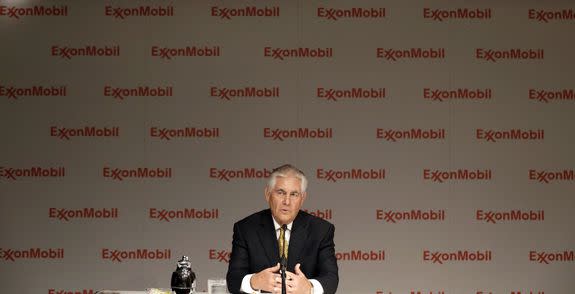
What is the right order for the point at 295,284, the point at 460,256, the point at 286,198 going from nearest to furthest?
1. the point at 295,284
2. the point at 286,198
3. the point at 460,256

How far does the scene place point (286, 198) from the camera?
3.70 m

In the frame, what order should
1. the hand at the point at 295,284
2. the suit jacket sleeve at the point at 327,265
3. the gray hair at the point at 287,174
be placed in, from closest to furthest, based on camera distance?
the hand at the point at 295,284 → the suit jacket sleeve at the point at 327,265 → the gray hair at the point at 287,174

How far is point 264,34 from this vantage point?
6.07 m

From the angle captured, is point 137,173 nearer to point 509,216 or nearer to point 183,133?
point 183,133

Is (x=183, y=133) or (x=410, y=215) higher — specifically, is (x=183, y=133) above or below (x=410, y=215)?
above

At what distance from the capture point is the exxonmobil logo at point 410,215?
6.02 metres

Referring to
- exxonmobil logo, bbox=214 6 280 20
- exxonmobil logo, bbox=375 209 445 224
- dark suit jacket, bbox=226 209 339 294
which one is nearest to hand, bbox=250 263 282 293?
dark suit jacket, bbox=226 209 339 294

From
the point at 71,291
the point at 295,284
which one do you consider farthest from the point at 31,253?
the point at 295,284

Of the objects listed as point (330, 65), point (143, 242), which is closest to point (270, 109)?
point (330, 65)

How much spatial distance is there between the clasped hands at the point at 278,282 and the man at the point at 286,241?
0.17 m

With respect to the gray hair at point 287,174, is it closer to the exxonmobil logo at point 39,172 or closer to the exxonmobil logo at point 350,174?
the exxonmobil logo at point 350,174

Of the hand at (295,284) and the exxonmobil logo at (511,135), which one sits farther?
the exxonmobil logo at (511,135)

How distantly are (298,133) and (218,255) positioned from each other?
48.4 inches

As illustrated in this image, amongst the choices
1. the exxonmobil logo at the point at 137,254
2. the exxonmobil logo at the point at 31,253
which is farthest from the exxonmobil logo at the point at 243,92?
the exxonmobil logo at the point at 31,253
